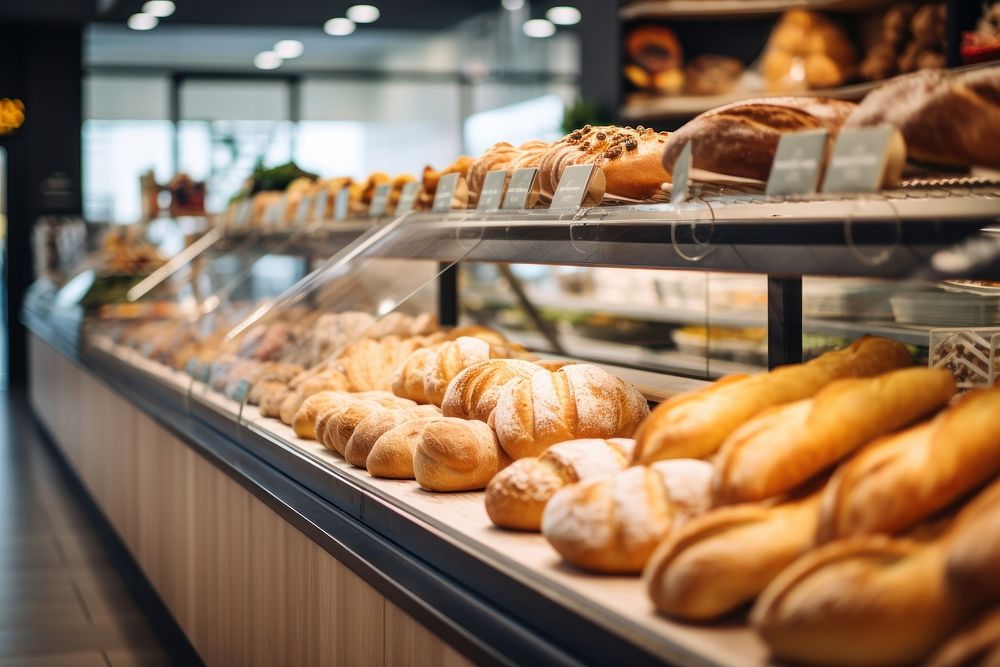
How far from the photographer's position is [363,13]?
9406 mm

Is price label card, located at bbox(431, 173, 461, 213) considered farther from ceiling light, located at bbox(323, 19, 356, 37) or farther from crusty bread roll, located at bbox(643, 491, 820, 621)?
ceiling light, located at bbox(323, 19, 356, 37)

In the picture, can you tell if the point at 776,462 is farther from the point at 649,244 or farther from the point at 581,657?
the point at 649,244

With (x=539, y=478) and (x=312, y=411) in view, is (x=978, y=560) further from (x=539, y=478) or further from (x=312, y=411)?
(x=312, y=411)

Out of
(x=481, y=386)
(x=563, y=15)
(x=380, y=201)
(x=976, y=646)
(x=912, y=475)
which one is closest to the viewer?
(x=976, y=646)

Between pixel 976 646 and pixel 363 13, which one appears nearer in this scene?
pixel 976 646

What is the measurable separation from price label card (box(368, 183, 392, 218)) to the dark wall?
7.90m

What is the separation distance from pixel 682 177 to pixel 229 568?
1750 mm

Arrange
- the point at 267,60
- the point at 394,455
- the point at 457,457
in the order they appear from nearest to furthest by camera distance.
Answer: the point at 457,457 → the point at 394,455 → the point at 267,60

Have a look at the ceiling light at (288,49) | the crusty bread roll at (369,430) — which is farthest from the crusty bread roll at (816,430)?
the ceiling light at (288,49)

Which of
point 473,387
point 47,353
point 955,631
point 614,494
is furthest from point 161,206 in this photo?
point 955,631

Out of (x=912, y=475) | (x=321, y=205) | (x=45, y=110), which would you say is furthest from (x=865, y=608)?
(x=45, y=110)

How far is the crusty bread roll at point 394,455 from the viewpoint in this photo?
1.99 metres

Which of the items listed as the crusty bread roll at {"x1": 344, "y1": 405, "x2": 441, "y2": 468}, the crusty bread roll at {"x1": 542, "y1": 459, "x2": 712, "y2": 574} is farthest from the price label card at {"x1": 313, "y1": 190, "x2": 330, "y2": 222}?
the crusty bread roll at {"x1": 542, "y1": 459, "x2": 712, "y2": 574}

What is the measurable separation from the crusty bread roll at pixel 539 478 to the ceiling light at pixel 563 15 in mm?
8432
